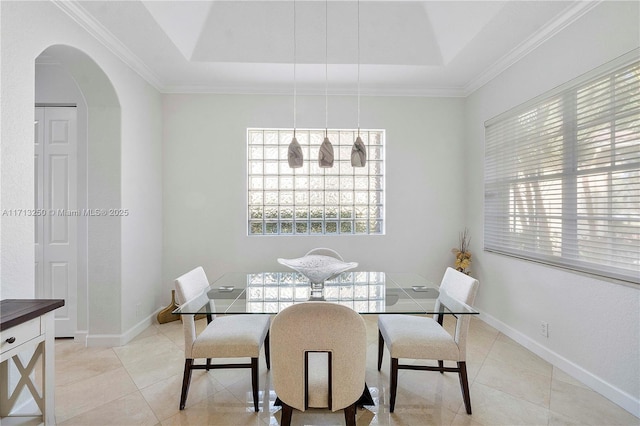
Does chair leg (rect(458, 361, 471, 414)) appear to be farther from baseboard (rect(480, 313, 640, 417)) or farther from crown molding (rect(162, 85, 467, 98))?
crown molding (rect(162, 85, 467, 98))

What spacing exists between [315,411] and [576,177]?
2.58 m

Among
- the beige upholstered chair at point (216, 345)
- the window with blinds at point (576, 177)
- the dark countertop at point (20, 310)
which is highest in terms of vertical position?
the window with blinds at point (576, 177)

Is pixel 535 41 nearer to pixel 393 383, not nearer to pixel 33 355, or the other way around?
pixel 393 383

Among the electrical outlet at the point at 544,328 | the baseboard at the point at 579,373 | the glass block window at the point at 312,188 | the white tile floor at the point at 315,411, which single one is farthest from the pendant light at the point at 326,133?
the baseboard at the point at 579,373

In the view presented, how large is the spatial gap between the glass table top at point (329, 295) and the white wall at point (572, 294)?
109 centimetres

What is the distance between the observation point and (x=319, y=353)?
1.61 m

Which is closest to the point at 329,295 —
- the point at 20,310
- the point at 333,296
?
the point at 333,296

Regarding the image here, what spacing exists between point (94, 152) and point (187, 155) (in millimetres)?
1047

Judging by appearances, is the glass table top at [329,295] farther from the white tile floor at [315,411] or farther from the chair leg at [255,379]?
the white tile floor at [315,411]

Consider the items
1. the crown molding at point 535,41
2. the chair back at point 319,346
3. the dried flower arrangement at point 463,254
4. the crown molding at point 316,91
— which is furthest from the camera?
the crown molding at point 316,91

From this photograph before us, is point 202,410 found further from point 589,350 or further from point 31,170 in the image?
point 589,350

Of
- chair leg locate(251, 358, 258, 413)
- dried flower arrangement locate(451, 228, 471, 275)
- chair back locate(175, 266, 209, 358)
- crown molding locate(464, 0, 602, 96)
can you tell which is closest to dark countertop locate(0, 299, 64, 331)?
chair back locate(175, 266, 209, 358)

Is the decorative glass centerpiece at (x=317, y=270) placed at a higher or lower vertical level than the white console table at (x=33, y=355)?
higher

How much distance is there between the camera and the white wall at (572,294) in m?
2.05
